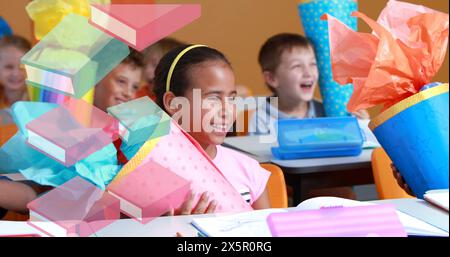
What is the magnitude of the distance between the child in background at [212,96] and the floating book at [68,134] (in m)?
0.14

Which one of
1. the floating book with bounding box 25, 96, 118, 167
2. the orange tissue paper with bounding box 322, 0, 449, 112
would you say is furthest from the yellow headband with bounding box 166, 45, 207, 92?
the orange tissue paper with bounding box 322, 0, 449, 112

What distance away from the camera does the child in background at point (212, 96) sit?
4.25 feet

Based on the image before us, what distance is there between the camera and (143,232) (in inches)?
37.0

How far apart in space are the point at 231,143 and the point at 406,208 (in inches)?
46.5

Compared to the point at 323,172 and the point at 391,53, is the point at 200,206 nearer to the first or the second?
the point at 391,53

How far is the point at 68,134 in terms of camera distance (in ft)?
4.44

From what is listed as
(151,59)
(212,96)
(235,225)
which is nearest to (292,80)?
(151,59)

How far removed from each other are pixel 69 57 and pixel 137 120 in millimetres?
447

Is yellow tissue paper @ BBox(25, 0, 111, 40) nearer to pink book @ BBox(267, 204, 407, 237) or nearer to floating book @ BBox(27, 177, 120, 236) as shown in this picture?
floating book @ BBox(27, 177, 120, 236)

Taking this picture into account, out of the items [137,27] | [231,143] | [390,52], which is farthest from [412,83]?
[231,143]

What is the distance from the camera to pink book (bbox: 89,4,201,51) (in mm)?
1564

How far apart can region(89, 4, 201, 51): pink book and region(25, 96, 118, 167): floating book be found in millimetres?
236
